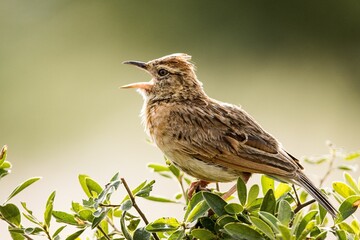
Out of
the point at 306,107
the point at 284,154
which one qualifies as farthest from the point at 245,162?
the point at 306,107

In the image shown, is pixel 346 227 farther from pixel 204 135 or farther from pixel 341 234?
pixel 204 135

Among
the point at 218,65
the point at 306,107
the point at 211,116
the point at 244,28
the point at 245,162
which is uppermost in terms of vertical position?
the point at 244,28

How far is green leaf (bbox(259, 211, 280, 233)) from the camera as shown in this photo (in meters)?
2.02

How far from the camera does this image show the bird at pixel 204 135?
3166mm

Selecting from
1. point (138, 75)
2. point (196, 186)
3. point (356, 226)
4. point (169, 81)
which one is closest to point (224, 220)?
point (356, 226)

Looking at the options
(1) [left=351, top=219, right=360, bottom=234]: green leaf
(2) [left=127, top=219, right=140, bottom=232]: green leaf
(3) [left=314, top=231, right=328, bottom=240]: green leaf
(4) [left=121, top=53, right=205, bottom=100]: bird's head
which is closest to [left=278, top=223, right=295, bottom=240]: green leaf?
(3) [left=314, top=231, right=328, bottom=240]: green leaf

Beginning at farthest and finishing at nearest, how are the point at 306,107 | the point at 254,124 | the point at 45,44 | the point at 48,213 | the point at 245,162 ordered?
the point at 45,44
the point at 306,107
the point at 254,124
the point at 245,162
the point at 48,213

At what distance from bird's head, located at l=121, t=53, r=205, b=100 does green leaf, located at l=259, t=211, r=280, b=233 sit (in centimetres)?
188

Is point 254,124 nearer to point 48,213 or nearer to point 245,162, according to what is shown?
point 245,162

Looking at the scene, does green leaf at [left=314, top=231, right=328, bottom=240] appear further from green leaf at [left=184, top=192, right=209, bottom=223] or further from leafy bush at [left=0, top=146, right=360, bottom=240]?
green leaf at [left=184, top=192, right=209, bottom=223]

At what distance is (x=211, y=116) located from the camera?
352cm

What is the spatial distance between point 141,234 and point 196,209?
0.58 ft

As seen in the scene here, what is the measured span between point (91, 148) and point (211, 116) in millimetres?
4225

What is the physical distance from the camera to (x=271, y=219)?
2.04m
